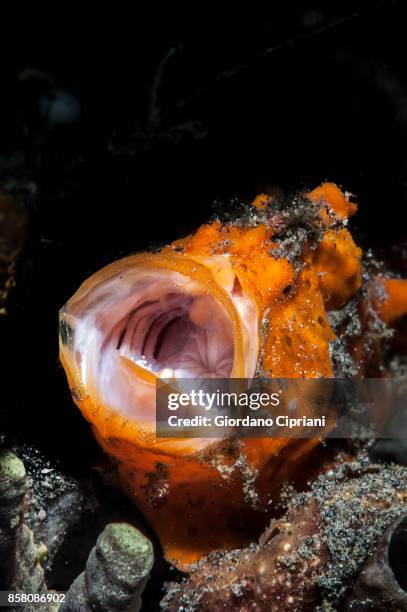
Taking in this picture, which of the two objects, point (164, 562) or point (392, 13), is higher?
point (392, 13)

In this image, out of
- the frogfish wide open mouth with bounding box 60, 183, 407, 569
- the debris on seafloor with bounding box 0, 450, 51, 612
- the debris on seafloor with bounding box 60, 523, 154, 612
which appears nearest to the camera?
the debris on seafloor with bounding box 60, 523, 154, 612

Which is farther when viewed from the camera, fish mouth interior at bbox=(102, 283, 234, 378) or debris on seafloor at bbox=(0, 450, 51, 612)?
fish mouth interior at bbox=(102, 283, 234, 378)

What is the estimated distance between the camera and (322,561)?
2.63 metres

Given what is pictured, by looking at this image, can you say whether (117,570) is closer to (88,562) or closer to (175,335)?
(88,562)

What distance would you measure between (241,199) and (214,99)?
69cm

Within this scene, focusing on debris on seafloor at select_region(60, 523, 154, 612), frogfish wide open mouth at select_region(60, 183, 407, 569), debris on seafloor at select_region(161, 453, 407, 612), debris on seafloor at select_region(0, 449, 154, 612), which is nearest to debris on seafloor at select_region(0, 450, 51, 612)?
debris on seafloor at select_region(0, 449, 154, 612)

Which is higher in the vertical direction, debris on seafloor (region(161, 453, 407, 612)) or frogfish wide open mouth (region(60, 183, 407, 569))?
frogfish wide open mouth (region(60, 183, 407, 569))

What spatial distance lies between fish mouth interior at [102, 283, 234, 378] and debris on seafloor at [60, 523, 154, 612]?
3.80ft

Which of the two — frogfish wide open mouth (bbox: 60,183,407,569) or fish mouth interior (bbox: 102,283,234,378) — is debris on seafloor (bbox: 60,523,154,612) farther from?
fish mouth interior (bbox: 102,283,234,378)

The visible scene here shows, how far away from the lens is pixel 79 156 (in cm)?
349

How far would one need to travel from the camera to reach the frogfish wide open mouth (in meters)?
2.85

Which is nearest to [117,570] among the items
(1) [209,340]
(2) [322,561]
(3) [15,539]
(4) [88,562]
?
(4) [88,562]

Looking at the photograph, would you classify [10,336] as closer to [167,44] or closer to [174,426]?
[174,426]

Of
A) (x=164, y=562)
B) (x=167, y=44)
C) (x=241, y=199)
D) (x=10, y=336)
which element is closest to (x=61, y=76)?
(x=167, y=44)
